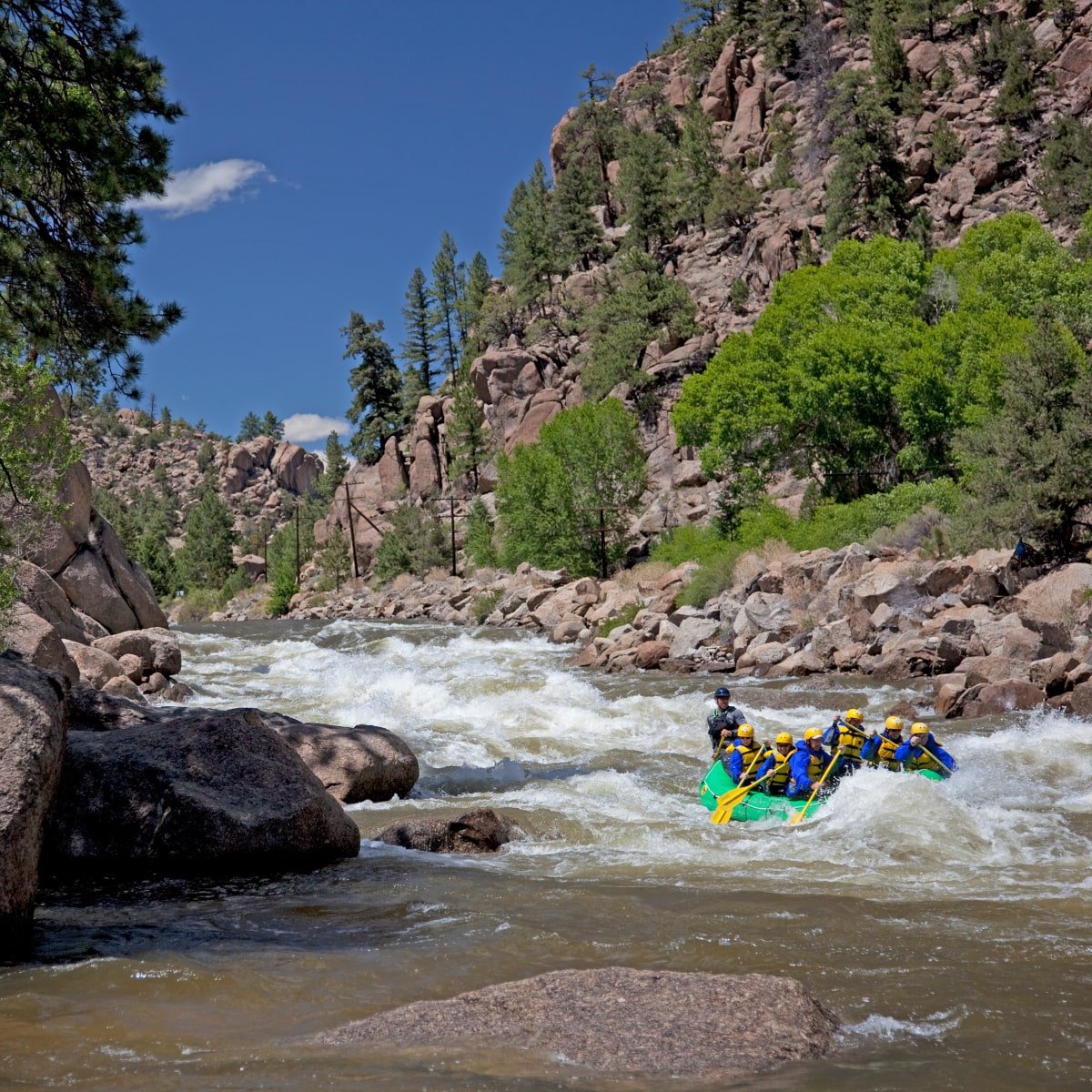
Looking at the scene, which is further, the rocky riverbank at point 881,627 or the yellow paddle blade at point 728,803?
the rocky riverbank at point 881,627

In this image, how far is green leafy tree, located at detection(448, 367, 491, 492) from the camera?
66625 millimetres

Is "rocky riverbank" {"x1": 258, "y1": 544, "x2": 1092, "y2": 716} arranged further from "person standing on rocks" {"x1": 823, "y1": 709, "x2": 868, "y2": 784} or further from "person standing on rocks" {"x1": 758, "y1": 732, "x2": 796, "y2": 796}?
"person standing on rocks" {"x1": 758, "y1": 732, "x2": 796, "y2": 796}

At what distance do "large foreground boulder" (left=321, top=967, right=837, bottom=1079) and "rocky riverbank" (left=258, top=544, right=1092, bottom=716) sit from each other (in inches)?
452

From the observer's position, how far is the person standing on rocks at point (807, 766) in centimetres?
1037

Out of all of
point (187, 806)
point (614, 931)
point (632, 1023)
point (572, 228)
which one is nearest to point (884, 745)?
point (614, 931)

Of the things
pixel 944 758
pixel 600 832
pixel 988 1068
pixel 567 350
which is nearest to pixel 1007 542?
pixel 944 758

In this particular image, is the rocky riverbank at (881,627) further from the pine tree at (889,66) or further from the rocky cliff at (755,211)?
the pine tree at (889,66)

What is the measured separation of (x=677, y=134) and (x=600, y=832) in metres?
78.6

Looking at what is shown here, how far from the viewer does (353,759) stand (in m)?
10.4

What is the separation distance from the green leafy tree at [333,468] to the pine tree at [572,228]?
80.3 ft

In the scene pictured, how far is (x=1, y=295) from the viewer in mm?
8055

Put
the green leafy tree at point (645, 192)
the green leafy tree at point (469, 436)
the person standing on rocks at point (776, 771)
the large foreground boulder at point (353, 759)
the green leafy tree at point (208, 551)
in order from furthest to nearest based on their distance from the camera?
the green leafy tree at point (208, 551), the green leafy tree at point (469, 436), the green leafy tree at point (645, 192), the person standing on rocks at point (776, 771), the large foreground boulder at point (353, 759)

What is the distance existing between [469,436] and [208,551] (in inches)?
1326

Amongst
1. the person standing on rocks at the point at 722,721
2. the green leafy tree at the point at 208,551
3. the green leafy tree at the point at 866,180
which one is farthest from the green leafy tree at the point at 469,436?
the person standing on rocks at the point at 722,721
